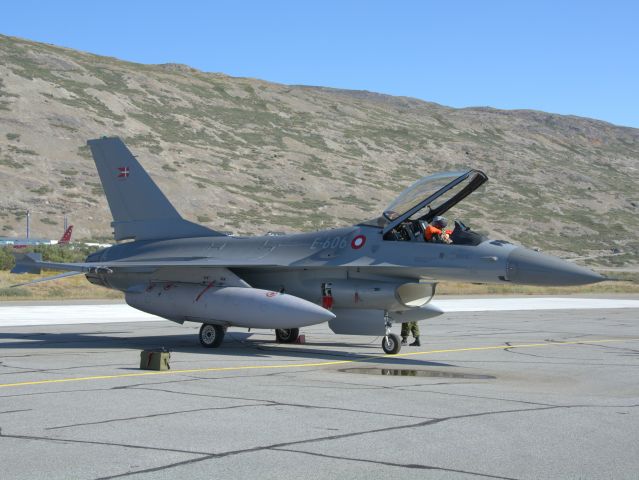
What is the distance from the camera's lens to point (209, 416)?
908 centimetres

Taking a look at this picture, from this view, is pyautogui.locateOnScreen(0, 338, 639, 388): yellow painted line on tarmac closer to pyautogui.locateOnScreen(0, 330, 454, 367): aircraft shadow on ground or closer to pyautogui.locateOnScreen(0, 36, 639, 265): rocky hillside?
pyautogui.locateOnScreen(0, 330, 454, 367): aircraft shadow on ground

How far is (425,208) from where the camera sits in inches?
681

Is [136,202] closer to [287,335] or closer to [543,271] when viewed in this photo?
[287,335]

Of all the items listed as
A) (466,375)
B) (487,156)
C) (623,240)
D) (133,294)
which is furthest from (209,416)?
(487,156)

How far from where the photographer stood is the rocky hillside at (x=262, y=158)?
6906 centimetres

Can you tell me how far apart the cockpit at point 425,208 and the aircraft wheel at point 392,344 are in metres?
1.87

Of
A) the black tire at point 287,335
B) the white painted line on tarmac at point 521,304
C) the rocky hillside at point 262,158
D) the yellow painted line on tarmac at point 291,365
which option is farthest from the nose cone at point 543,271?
the rocky hillside at point 262,158

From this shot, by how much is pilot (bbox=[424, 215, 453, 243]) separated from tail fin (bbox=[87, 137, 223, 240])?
600 cm

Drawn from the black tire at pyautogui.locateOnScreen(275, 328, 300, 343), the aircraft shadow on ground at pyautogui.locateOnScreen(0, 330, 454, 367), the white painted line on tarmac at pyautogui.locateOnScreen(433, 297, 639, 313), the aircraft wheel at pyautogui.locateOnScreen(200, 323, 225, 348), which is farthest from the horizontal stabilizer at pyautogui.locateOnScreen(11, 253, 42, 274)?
the white painted line on tarmac at pyautogui.locateOnScreen(433, 297, 639, 313)

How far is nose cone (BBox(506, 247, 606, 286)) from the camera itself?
48.8ft

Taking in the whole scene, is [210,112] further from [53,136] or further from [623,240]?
[623,240]

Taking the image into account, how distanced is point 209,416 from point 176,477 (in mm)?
2564

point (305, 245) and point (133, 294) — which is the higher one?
point (305, 245)

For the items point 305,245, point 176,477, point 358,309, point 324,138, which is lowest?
point 176,477
